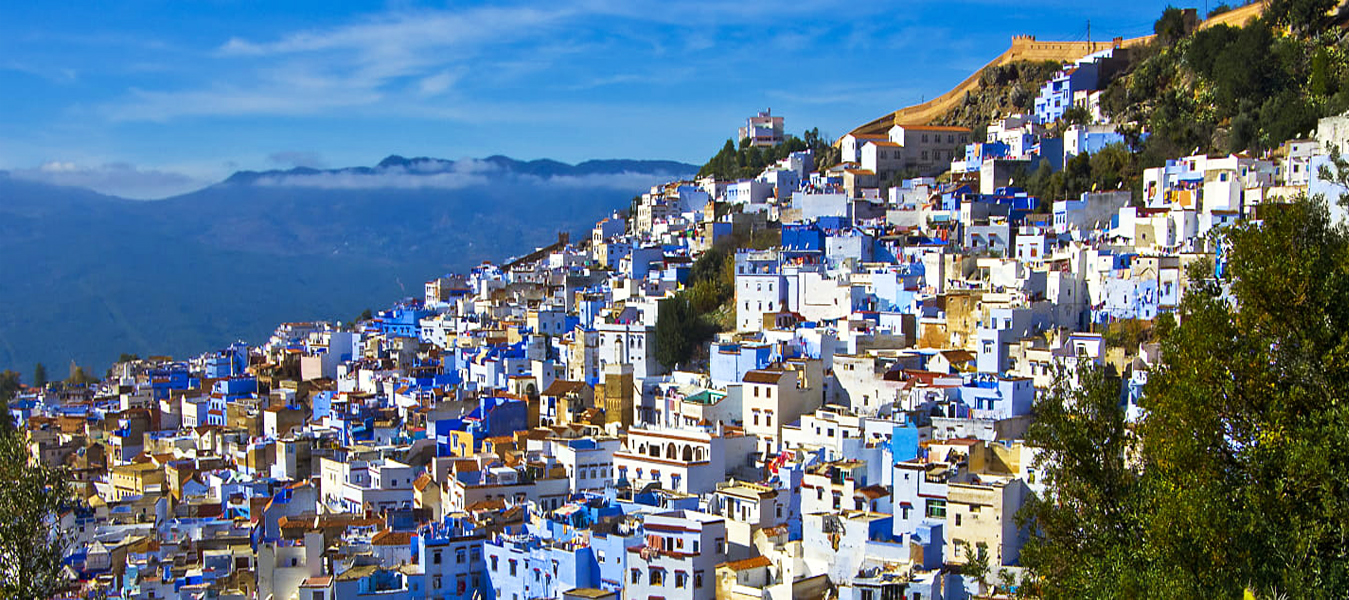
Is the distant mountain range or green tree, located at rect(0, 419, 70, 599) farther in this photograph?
the distant mountain range

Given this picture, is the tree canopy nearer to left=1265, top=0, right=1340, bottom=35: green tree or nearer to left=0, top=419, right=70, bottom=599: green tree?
left=0, top=419, right=70, bottom=599: green tree

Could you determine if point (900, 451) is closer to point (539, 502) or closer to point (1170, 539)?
point (539, 502)

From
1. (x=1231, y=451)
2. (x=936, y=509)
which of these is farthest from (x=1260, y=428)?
(x=936, y=509)

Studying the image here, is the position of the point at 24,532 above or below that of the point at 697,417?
above

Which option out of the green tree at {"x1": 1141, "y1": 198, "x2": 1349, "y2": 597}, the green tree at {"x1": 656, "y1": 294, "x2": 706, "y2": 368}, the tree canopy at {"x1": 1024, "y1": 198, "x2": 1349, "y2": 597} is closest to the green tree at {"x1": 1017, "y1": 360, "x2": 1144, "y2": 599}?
the tree canopy at {"x1": 1024, "y1": 198, "x2": 1349, "y2": 597}

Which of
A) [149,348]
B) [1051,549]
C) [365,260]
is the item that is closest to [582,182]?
[365,260]

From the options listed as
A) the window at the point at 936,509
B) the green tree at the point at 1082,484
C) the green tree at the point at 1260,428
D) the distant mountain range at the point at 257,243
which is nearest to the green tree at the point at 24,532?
the green tree at the point at 1082,484

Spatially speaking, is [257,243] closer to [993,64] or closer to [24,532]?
[993,64]
